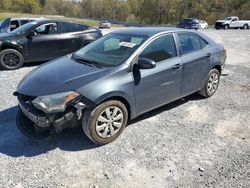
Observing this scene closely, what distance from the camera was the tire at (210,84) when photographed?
5161 millimetres

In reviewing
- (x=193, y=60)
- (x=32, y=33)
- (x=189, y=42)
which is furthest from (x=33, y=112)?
(x=32, y=33)

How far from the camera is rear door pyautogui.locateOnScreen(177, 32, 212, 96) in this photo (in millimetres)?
Answer: 4484

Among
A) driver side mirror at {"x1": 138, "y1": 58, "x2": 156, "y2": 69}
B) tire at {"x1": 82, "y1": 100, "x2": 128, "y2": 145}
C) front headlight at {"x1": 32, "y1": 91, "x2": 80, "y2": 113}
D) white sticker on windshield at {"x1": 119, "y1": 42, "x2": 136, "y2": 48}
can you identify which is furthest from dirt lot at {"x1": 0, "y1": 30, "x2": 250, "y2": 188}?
white sticker on windshield at {"x1": 119, "y1": 42, "x2": 136, "y2": 48}

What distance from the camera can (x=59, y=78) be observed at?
348 centimetres

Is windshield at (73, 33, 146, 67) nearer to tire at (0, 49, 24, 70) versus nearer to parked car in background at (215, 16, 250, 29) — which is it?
tire at (0, 49, 24, 70)

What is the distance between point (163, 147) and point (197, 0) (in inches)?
2433

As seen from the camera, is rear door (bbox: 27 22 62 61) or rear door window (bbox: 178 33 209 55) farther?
rear door (bbox: 27 22 62 61)

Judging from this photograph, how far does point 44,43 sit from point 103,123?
505 centimetres

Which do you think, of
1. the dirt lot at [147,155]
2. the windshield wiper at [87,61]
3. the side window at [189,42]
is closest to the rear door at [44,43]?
the dirt lot at [147,155]

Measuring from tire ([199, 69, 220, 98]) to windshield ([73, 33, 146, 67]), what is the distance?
1886mm

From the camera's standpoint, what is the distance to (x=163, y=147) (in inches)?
141

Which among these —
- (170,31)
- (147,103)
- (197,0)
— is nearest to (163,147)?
(147,103)

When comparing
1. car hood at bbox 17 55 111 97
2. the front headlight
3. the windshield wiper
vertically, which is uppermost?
the windshield wiper

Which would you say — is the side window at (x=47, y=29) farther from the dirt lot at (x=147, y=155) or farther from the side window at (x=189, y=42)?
the side window at (x=189, y=42)
